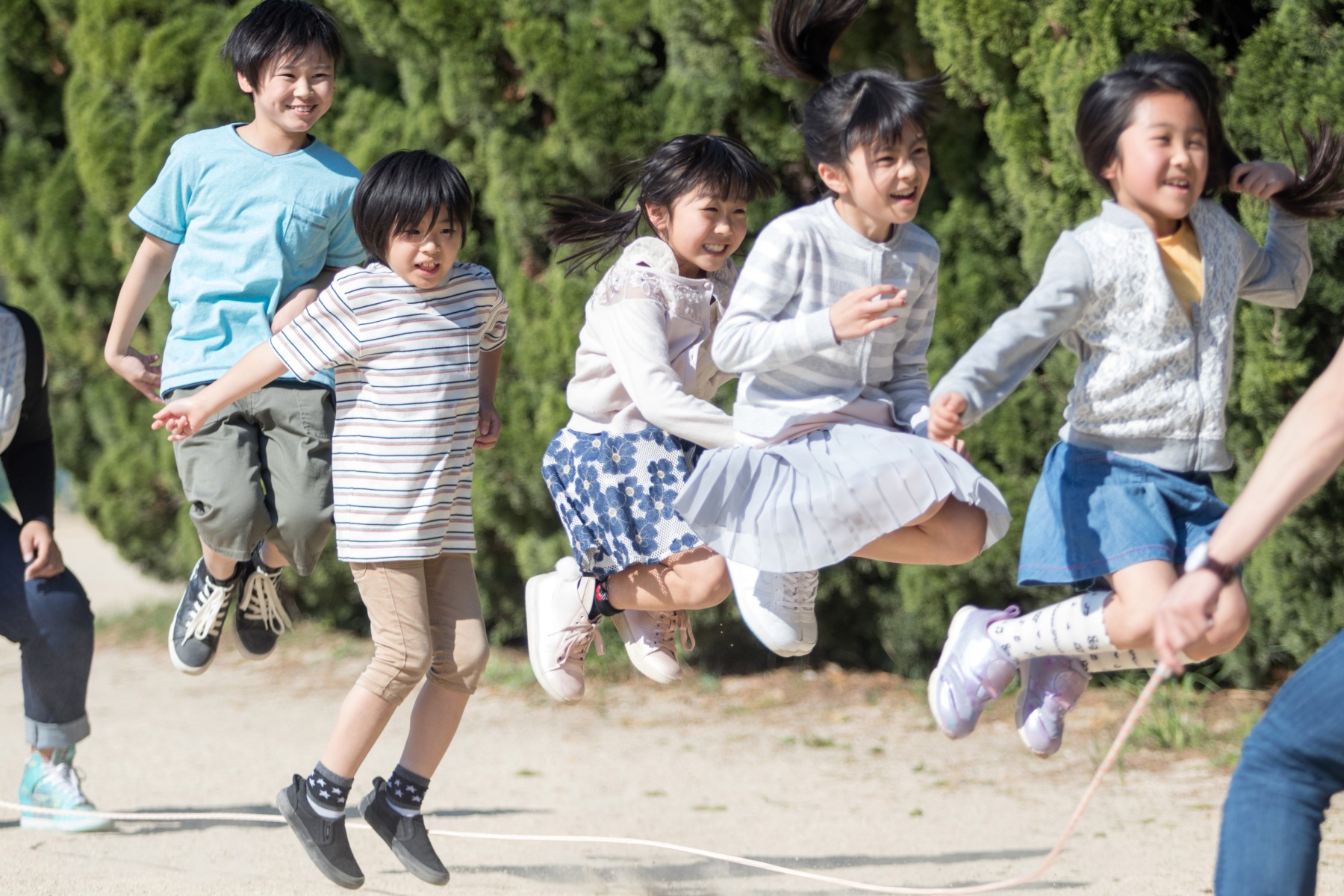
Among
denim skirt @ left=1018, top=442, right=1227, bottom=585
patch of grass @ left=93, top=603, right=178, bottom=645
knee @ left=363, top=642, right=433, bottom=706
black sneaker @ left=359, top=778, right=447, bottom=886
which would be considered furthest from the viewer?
patch of grass @ left=93, top=603, right=178, bottom=645

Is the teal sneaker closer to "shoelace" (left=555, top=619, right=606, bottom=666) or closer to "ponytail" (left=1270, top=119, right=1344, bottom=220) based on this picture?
"shoelace" (left=555, top=619, right=606, bottom=666)

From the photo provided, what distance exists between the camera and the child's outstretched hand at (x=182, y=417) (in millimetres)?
3582

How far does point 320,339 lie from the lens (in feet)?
11.6

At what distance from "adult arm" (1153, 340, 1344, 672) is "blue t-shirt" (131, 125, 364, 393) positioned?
2575 millimetres

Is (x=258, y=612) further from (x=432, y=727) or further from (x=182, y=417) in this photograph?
(x=182, y=417)

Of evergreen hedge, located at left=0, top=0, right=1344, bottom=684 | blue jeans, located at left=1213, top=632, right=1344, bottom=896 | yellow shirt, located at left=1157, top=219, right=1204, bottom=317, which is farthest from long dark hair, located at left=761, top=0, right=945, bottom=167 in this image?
blue jeans, located at left=1213, top=632, right=1344, bottom=896

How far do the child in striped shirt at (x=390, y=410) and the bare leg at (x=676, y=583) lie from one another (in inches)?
17.3

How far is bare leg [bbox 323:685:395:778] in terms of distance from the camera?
12.0ft

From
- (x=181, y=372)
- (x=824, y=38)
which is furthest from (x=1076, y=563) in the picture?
(x=181, y=372)

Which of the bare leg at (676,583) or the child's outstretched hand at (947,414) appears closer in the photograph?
the child's outstretched hand at (947,414)

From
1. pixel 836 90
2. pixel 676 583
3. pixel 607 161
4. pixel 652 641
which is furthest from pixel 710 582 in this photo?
pixel 607 161

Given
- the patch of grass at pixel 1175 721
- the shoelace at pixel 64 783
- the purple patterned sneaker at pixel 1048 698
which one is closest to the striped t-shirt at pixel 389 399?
the purple patterned sneaker at pixel 1048 698

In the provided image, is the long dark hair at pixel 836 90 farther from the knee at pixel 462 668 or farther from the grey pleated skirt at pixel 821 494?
the knee at pixel 462 668

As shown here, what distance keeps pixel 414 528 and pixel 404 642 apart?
30cm
